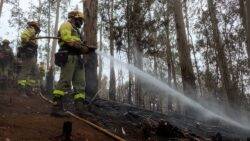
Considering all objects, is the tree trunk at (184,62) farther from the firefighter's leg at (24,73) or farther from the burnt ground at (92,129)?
the firefighter's leg at (24,73)

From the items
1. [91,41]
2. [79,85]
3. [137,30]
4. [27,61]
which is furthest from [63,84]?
[137,30]

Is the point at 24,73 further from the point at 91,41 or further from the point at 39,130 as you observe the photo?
the point at 39,130

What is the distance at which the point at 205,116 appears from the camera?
1224 centimetres

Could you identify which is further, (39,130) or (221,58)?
(221,58)

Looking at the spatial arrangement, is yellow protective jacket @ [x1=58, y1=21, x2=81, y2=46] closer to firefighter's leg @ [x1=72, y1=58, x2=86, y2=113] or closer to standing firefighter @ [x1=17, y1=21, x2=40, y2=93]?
firefighter's leg @ [x1=72, y1=58, x2=86, y2=113]

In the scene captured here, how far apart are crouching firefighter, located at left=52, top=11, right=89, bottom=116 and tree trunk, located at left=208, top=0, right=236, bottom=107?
13.0 meters

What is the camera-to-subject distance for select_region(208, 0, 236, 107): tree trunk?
747 inches

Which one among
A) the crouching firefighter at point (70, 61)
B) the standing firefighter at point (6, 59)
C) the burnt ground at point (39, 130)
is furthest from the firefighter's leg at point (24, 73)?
the burnt ground at point (39, 130)

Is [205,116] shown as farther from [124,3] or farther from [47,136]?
[47,136]

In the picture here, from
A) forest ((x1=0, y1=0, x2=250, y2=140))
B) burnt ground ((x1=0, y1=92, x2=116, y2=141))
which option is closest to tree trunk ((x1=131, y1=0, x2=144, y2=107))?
forest ((x1=0, y1=0, x2=250, y2=140))

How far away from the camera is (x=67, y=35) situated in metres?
6.68

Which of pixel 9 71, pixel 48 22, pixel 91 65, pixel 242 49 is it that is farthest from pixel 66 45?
pixel 48 22

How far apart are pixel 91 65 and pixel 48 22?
24.6 metres

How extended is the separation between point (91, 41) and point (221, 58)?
38.3 ft
